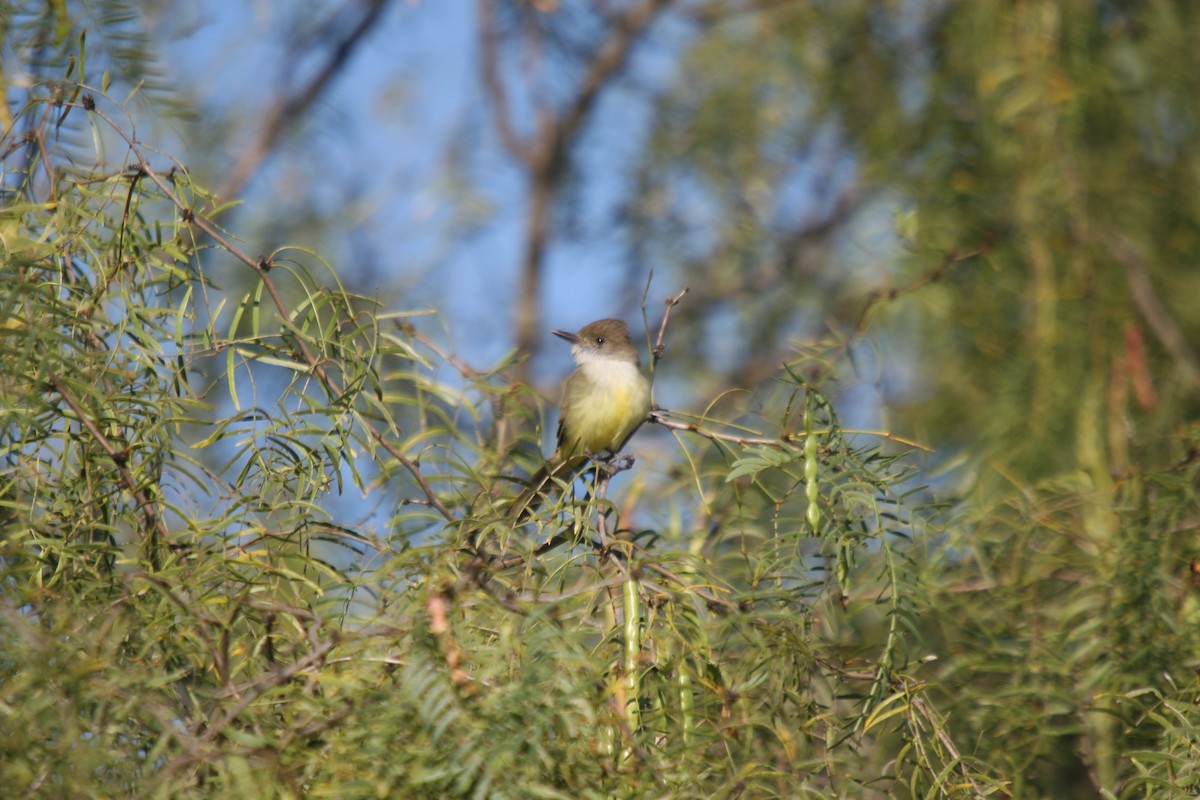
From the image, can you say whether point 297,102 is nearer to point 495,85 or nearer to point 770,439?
point 495,85

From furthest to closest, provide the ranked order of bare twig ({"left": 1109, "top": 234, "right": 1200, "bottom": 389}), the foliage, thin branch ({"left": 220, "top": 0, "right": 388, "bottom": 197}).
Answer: thin branch ({"left": 220, "top": 0, "right": 388, "bottom": 197}), bare twig ({"left": 1109, "top": 234, "right": 1200, "bottom": 389}), the foliage

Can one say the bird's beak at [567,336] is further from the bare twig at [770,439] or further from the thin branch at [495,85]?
the thin branch at [495,85]

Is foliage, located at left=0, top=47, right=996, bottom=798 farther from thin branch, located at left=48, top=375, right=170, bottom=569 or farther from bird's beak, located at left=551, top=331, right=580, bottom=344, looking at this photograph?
bird's beak, located at left=551, top=331, right=580, bottom=344

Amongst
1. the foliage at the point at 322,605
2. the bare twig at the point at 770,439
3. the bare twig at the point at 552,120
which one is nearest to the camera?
the foliage at the point at 322,605

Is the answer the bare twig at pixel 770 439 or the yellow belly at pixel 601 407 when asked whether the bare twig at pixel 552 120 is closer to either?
the yellow belly at pixel 601 407

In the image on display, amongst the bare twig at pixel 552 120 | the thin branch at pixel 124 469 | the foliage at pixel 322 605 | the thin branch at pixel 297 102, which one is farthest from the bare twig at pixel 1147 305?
the thin branch at pixel 297 102

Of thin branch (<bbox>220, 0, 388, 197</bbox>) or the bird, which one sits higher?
thin branch (<bbox>220, 0, 388, 197</bbox>)

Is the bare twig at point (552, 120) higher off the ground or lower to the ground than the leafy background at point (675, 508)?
higher

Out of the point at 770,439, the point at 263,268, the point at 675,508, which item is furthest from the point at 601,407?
the point at 263,268

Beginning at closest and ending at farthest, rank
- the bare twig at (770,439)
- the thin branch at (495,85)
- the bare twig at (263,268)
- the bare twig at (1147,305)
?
1. the bare twig at (263,268)
2. the bare twig at (770,439)
3. the bare twig at (1147,305)
4. the thin branch at (495,85)

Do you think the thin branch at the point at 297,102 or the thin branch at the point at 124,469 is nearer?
the thin branch at the point at 124,469

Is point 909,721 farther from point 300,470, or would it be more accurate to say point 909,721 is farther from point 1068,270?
point 1068,270

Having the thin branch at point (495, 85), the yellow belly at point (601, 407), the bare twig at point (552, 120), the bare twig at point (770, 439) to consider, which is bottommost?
the bare twig at point (770, 439)

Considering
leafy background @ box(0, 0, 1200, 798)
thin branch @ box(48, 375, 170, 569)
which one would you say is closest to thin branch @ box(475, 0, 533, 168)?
leafy background @ box(0, 0, 1200, 798)
